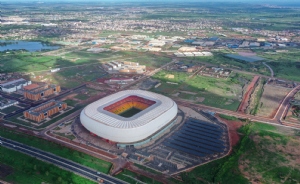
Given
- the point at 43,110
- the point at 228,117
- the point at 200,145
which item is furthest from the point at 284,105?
the point at 43,110

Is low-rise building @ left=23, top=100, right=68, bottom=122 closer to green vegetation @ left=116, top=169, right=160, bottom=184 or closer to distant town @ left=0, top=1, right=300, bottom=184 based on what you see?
distant town @ left=0, top=1, right=300, bottom=184

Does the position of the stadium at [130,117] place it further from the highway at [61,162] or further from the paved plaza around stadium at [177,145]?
the highway at [61,162]

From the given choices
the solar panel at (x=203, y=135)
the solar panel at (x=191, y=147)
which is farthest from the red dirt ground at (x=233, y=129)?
the solar panel at (x=191, y=147)

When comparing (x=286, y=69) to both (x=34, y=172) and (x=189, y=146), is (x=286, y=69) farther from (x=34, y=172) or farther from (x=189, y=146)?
(x=34, y=172)

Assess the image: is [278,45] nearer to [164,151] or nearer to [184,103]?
[184,103]

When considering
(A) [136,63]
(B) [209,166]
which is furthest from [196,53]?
(B) [209,166]
